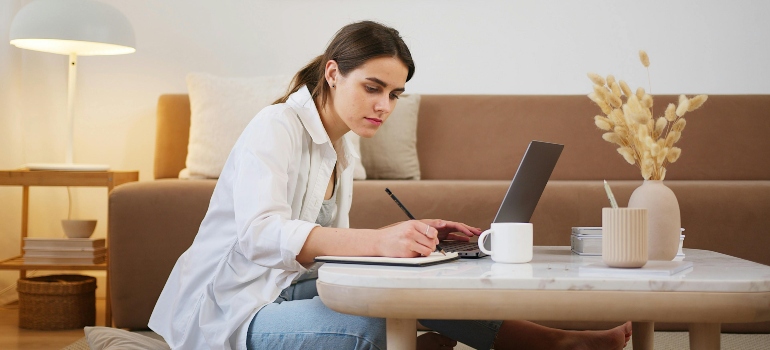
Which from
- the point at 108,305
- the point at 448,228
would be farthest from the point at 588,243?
the point at 108,305

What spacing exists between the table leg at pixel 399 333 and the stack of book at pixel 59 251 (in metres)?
2.05

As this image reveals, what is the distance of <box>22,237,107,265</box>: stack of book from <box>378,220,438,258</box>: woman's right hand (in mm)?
1951

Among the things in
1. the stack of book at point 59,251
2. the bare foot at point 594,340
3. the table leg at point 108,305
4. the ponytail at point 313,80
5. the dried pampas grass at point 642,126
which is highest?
the ponytail at point 313,80

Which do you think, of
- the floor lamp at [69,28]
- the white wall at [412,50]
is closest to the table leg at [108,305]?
the floor lamp at [69,28]

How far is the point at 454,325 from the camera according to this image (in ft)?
5.03

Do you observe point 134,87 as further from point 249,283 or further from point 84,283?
point 249,283

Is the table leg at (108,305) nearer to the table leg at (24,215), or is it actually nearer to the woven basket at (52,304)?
the woven basket at (52,304)

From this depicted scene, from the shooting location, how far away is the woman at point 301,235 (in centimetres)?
124

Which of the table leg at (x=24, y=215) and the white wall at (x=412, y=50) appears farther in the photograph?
the white wall at (x=412, y=50)

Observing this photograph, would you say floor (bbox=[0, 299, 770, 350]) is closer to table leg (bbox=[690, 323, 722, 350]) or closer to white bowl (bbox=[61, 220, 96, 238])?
white bowl (bbox=[61, 220, 96, 238])

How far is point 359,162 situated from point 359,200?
43 centimetres

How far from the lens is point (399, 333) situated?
42.2 inches

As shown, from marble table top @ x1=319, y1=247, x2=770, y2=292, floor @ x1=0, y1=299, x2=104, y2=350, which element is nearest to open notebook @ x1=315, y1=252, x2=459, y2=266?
marble table top @ x1=319, y1=247, x2=770, y2=292

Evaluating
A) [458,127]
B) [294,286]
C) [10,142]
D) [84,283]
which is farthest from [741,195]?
[10,142]
